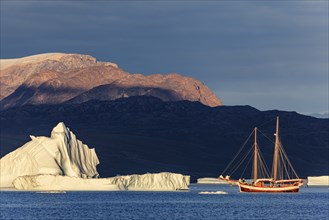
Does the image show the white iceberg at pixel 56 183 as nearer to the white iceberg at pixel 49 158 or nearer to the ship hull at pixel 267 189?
the white iceberg at pixel 49 158

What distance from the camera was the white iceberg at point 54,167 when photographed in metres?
156

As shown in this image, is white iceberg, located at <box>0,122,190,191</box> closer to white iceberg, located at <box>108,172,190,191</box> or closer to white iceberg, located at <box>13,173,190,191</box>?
white iceberg, located at <box>13,173,190,191</box>

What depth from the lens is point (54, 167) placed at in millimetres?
158000

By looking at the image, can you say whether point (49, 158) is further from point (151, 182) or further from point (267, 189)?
point (267, 189)

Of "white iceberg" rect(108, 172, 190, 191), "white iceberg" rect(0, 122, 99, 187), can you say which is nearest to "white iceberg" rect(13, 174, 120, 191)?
"white iceberg" rect(0, 122, 99, 187)

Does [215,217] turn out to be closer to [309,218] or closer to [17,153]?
[309,218]

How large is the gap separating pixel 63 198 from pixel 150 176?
20.2m

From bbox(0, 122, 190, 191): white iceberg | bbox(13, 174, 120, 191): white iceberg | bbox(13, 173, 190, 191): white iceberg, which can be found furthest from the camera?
A: bbox(0, 122, 190, 191): white iceberg

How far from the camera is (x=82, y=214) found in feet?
369

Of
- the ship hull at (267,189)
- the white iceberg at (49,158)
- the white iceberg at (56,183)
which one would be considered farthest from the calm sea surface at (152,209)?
the ship hull at (267,189)

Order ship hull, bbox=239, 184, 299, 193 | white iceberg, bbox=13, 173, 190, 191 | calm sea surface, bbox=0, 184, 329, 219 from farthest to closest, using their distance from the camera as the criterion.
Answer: ship hull, bbox=239, 184, 299, 193 → white iceberg, bbox=13, 173, 190, 191 → calm sea surface, bbox=0, 184, 329, 219

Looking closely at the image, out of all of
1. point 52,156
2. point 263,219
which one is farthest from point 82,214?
point 52,156

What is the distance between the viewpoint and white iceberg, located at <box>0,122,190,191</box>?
156 meters

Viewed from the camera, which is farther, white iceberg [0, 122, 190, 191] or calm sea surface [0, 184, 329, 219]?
white iceberg [0, 122, 190, 191]
